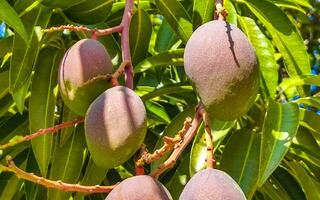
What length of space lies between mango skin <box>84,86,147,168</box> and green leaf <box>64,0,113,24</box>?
0.34 metres

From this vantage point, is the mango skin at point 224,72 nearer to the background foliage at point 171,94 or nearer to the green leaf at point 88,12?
the background foliage at point 171,94

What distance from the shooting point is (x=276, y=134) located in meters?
0.94

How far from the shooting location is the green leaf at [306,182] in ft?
3.79

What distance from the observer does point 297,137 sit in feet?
3.96

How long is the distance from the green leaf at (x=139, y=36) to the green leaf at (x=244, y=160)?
9.1 inches

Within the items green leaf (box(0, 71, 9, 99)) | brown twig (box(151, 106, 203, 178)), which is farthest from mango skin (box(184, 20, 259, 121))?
green leaf (box(0, 71, 9, 99))

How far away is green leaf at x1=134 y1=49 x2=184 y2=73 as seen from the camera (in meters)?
1.18

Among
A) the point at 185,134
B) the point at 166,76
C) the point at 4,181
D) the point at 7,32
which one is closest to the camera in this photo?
the point at 185,134

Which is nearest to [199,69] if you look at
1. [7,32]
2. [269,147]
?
[269,147]

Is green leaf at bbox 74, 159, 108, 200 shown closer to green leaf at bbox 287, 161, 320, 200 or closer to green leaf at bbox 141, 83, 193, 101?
green leaf at bbox 141, 83, 193, 101

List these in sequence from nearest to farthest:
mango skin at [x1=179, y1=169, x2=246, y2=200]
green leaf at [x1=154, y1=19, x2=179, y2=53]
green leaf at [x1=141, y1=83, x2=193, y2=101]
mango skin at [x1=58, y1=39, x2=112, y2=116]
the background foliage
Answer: mango skin at [x1=179, y1=169, x2=246, y2=200] < mango skin at [x1=58, y1=39, x2=112, y2=116] < the background foliage < green leaf at [x1=141, y1=83, x2=193, y2=101] < green leaf at [x1=154, y1=19, x2=179, y2=53]

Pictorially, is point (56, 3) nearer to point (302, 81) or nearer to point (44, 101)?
point (44, 101)

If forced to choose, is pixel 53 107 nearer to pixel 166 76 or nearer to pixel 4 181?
pixel 4 181

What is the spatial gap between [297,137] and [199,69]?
45cm
